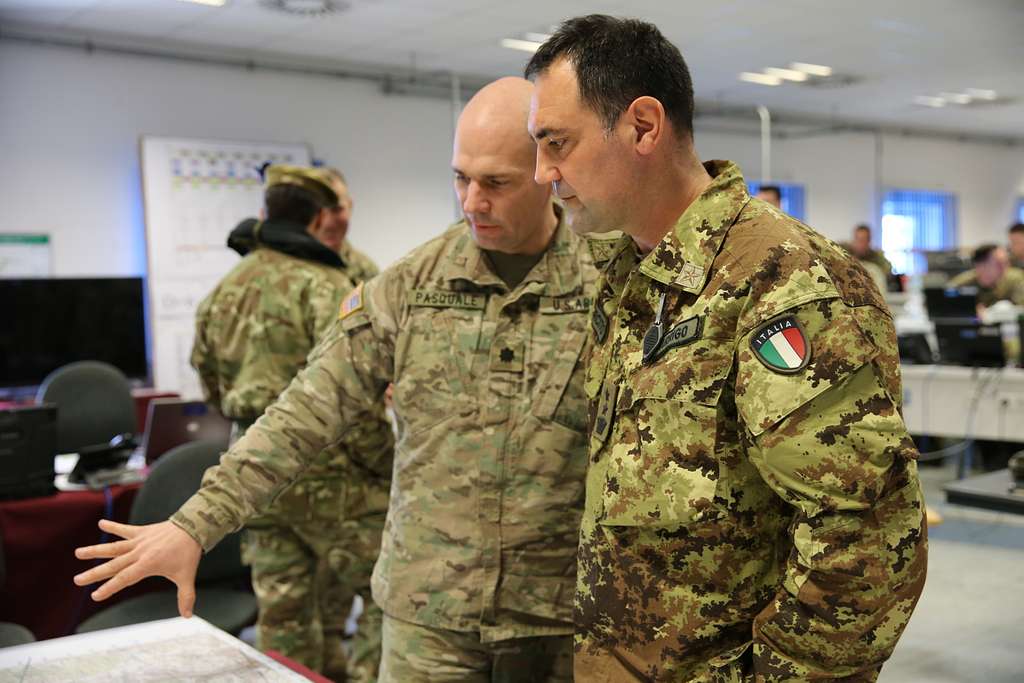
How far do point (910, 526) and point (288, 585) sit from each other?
7.26ft

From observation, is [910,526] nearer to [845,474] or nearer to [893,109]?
[845,474]

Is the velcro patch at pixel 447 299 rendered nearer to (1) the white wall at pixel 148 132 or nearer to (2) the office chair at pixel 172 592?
(2) the office chair at pixel 172 592

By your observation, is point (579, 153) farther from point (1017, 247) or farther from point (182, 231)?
point (1017, 247)

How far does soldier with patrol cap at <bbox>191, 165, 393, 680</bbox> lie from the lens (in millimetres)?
2924

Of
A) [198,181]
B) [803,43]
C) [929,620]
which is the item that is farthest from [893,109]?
[929,620]

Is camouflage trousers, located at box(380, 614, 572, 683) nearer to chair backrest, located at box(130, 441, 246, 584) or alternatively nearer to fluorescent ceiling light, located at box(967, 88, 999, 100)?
chair backrest, located at box(130, 441, 246, 584)

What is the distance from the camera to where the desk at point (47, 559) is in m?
3.33

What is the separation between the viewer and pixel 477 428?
1.67m

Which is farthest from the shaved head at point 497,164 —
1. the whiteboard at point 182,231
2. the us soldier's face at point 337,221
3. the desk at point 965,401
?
the whiteboard at point 182,231

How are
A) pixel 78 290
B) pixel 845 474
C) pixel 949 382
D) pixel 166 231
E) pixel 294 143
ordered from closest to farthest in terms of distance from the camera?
pixel 845 474 → pixel 949 382 → pixel 78 290 → pixel 166 231 → pixel 294 143

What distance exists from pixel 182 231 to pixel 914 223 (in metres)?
11.4

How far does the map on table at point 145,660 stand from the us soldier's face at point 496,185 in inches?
30.9

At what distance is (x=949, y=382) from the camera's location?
5816mm

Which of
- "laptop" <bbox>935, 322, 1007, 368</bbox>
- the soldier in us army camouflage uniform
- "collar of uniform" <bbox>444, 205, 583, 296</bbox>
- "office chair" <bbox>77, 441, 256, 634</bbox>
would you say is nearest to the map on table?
the soldier in us army camouflage uniform
